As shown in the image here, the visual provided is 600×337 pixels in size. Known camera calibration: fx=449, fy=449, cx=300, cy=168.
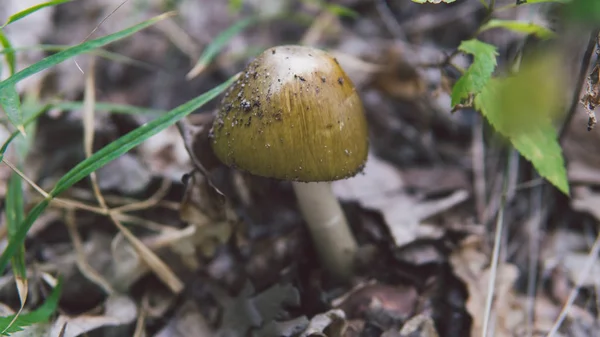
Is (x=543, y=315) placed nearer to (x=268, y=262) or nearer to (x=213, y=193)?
(x=268, y=262)

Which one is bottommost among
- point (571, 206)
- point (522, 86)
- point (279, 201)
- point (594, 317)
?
point (594, 317)

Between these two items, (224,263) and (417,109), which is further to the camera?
(417,109)

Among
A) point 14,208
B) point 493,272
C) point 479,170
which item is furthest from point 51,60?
point 479,170

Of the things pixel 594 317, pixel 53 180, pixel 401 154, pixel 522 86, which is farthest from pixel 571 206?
pixel 53 180

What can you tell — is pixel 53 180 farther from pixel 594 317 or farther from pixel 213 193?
pixel 594 317

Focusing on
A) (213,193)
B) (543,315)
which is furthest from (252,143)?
(543,315)

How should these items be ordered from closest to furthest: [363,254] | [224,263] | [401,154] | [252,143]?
1. [252,143]
2. [363,254]
3. [224,263]
4. [401,154]

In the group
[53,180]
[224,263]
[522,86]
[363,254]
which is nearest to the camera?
[522,86]

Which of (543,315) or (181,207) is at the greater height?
(181,207)

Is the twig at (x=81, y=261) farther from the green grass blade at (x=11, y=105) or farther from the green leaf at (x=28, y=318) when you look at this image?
the green grass blade at (x=11, y=105)
